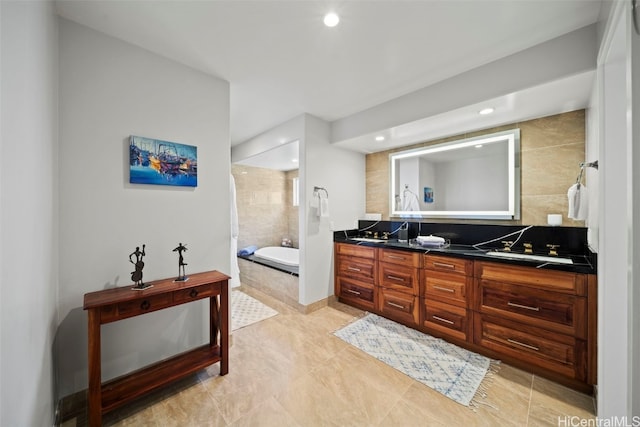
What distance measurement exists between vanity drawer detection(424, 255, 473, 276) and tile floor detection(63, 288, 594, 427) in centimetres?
81

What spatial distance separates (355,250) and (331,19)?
7.87 feet

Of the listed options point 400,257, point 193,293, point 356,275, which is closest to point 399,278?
point 400,257

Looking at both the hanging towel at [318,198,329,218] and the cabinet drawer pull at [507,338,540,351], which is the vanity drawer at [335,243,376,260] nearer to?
the hanging towel at [318,198,329,218]

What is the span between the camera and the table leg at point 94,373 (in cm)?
139

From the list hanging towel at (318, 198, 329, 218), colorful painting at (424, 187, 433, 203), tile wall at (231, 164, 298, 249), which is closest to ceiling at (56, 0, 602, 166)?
colorful painting at (424, 187, 433, 203)

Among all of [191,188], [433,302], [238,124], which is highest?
[238,124]

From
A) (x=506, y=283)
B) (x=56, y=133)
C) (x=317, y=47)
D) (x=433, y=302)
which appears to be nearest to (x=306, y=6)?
(x=317, y=47)

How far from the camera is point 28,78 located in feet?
3.23

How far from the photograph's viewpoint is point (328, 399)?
5.52 ft

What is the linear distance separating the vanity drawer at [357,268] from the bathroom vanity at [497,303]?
18 mm

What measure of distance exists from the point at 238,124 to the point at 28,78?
249cm

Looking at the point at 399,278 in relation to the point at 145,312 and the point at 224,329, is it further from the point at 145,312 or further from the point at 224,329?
the point at 145,312

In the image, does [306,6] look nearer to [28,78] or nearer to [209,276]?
[28,78]

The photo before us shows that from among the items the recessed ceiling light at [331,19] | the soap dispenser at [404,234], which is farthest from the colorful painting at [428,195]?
the recessed ceiling light at [331,19]
